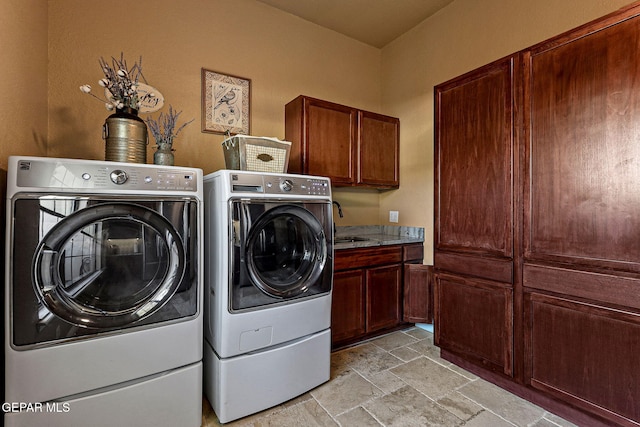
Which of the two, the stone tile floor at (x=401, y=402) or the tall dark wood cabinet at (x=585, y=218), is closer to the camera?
the tall dark wood cabinet at (x=585, y=218)

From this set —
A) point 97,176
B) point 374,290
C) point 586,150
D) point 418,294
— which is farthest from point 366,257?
point 97,176

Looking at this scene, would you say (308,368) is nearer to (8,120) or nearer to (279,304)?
(279,304)

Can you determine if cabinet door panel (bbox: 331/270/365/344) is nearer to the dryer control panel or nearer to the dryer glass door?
the dryer control panel

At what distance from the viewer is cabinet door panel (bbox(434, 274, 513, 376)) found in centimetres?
182

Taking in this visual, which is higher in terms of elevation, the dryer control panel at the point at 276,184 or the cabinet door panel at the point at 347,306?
the dryer control panel at the point at 276,184

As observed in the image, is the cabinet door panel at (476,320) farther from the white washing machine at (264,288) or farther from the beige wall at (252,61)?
the white washing machine at (264,288)

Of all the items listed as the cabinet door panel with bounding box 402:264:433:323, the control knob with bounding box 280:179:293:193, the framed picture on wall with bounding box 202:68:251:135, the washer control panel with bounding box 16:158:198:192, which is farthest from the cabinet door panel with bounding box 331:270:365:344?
the framed picture on wall with bounding box 202:68:251:135

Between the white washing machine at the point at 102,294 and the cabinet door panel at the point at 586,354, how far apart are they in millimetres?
1841

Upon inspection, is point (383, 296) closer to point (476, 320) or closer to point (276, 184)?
point (476, 320)

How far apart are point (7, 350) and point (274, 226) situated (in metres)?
1.17

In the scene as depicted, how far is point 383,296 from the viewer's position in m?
2.61

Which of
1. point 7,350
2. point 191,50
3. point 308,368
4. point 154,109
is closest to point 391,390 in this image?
point 308,368

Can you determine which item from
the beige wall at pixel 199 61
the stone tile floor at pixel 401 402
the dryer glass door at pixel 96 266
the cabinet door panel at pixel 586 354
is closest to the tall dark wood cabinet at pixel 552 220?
the cabinet door panel at pixel 586 354

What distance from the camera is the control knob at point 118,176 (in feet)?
4.15
